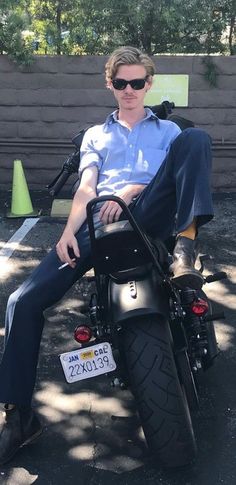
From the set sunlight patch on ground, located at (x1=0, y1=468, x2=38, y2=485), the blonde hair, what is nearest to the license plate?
sunlight patch on ground, located at (x1=0, y1=468, x2=38, y2=485)

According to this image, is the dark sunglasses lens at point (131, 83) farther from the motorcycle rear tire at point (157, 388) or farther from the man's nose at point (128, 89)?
the motorcycle rear tire at point (157, 388)

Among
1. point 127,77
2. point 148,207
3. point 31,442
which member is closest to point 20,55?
point 127,77

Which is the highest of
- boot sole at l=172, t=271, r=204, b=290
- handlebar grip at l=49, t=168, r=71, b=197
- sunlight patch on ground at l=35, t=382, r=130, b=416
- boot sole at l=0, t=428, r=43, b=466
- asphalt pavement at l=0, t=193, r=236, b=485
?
handlebar grip at l=49, t=168, r=71, b=197

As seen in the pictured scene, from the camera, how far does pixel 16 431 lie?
9.41ft

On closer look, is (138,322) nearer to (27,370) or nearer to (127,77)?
(27,370)

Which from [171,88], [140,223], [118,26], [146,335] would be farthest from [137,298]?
[118,26]

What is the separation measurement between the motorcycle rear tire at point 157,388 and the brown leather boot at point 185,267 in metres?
0.20

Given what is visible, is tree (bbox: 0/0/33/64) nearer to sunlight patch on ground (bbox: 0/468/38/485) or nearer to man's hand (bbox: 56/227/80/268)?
man's hand (bbox: 56/227/80/268)

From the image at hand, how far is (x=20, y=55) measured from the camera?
22.6 ft

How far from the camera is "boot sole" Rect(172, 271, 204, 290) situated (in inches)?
102

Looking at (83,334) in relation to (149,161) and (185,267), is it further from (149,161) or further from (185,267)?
(149,161)

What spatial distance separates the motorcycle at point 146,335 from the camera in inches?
99.3

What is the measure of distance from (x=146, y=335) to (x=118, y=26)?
549 cm

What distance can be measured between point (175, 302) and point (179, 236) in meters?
0.30
